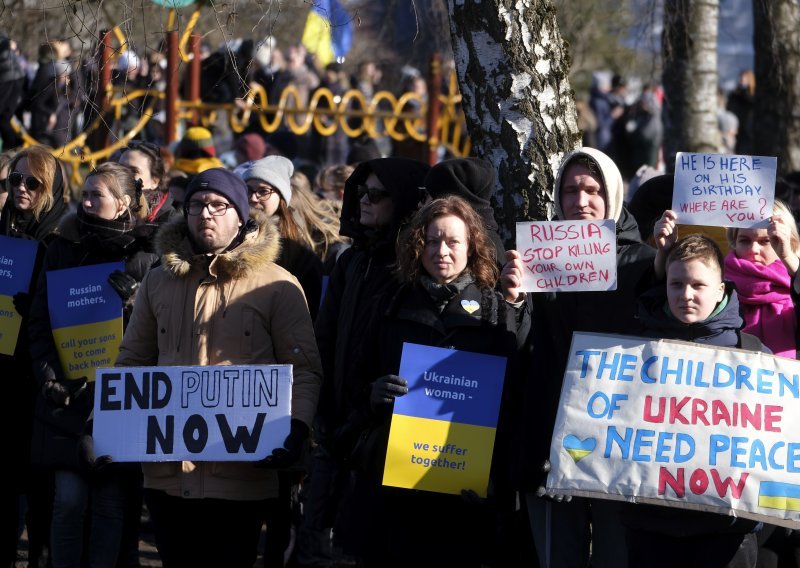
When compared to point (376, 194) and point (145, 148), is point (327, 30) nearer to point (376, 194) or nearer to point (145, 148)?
point (145, 148)

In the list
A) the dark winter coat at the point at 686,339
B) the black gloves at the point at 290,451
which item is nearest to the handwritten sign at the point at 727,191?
the dark winter coat at the point at 686,339

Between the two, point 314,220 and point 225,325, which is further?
point 314,220

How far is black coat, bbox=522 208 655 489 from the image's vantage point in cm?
523

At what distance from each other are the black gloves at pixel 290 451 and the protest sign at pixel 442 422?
17.1 inches

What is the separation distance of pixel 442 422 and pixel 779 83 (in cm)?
716

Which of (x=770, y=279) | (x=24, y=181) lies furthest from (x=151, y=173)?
(x=770, y=279)

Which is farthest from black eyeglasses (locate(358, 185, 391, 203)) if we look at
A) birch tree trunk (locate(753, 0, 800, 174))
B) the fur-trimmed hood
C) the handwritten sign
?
birch tree trunk (locate(753, 0, 800, 174))

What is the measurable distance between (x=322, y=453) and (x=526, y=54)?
2.09m

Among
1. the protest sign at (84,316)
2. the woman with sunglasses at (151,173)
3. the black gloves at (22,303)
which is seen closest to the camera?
the protest sign at (84,316)

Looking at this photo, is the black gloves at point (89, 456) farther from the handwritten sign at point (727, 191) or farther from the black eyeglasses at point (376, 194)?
the handwritten sign at point (727, 191)

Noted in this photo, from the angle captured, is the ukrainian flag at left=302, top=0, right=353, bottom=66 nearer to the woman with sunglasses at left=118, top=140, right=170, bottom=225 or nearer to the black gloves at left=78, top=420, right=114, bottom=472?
the woman with sunglasses at left=118, top=140, right=170, bottom=225

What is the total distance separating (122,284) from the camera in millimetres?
6098

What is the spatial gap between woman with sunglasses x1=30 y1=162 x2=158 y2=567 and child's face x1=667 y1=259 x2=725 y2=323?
8.42 feet

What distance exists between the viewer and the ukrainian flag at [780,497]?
4.78 metres
